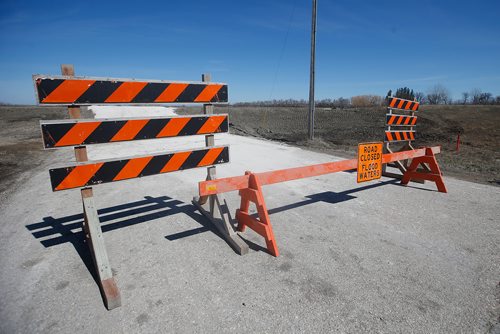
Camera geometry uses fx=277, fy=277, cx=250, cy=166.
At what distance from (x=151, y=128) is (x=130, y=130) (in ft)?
0.83

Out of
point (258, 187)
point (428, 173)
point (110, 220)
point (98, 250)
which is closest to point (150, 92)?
point (258, 187)

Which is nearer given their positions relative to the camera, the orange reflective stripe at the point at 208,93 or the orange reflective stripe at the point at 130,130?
the orange reflective stripe at the point at 130,130

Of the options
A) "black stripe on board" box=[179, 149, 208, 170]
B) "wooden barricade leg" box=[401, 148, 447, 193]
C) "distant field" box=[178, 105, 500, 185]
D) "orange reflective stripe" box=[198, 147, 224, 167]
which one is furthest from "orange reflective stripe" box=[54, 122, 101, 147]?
"distant field" box=[178, 105, 500, 185]

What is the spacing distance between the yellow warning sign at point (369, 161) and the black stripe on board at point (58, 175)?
427 cm

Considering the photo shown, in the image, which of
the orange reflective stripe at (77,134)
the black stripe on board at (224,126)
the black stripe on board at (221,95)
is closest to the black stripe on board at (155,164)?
the orange reflective stripe at (77,134)

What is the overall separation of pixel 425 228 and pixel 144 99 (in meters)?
4.39

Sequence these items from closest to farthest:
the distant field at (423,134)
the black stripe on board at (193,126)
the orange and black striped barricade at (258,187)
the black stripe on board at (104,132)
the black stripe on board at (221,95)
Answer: the black stripe on board at (104,132) < the orange and black striped barricade at (258,187) < the black stripe on board at (193,126) < the black stripe on board at (221,95) < the distant field at (423,134)

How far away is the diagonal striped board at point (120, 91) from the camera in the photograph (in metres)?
2.88

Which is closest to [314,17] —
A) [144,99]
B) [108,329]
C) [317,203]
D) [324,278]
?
[317,203]

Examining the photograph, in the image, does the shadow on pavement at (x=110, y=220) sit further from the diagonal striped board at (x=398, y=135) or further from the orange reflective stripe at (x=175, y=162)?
the diagonal striped board at (x=398, y=135)

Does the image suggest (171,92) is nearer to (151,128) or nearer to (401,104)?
(151,128)

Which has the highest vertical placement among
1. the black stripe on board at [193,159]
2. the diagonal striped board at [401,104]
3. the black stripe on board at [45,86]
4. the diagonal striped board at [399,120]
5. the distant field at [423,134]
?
the black stripe on board at [45,86]

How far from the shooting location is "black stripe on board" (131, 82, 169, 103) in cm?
341

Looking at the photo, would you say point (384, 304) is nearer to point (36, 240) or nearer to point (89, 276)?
point (89, 276)
